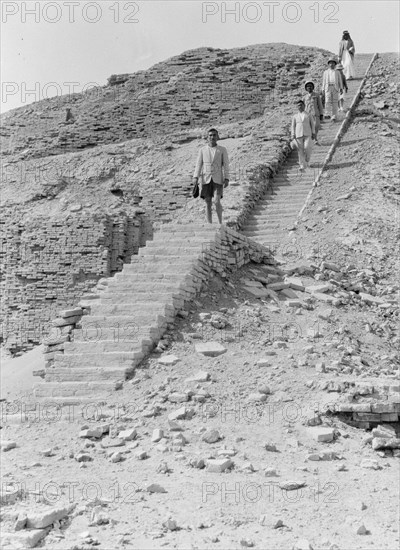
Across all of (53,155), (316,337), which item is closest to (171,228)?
(316,337)

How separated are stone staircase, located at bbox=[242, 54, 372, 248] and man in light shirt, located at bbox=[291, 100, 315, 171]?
1.02 ft

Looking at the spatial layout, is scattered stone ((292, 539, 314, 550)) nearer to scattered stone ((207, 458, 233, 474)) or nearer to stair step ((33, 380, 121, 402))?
scattered stone ((207, 458, 233, 474))

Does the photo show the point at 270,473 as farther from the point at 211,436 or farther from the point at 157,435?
the point at 157,435

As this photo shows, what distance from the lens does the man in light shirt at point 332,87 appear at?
17.5 m

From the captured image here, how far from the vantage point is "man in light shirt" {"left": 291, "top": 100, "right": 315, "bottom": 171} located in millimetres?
15273

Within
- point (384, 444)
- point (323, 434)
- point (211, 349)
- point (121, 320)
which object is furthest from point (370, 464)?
point (121, 320)

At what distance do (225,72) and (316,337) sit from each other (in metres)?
13.6

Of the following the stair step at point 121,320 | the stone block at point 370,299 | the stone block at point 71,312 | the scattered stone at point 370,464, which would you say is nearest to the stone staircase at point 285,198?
the stone block at point 370,299

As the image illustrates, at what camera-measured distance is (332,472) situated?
676 cm

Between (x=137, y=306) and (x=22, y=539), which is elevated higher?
(x=137, y=306)

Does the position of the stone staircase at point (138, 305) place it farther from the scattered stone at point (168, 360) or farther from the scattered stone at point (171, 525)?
the scattered stone at point (171, 525)

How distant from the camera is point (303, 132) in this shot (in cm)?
1527

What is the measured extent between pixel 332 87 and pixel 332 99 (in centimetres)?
31

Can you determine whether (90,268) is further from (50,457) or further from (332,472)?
(332,472)
